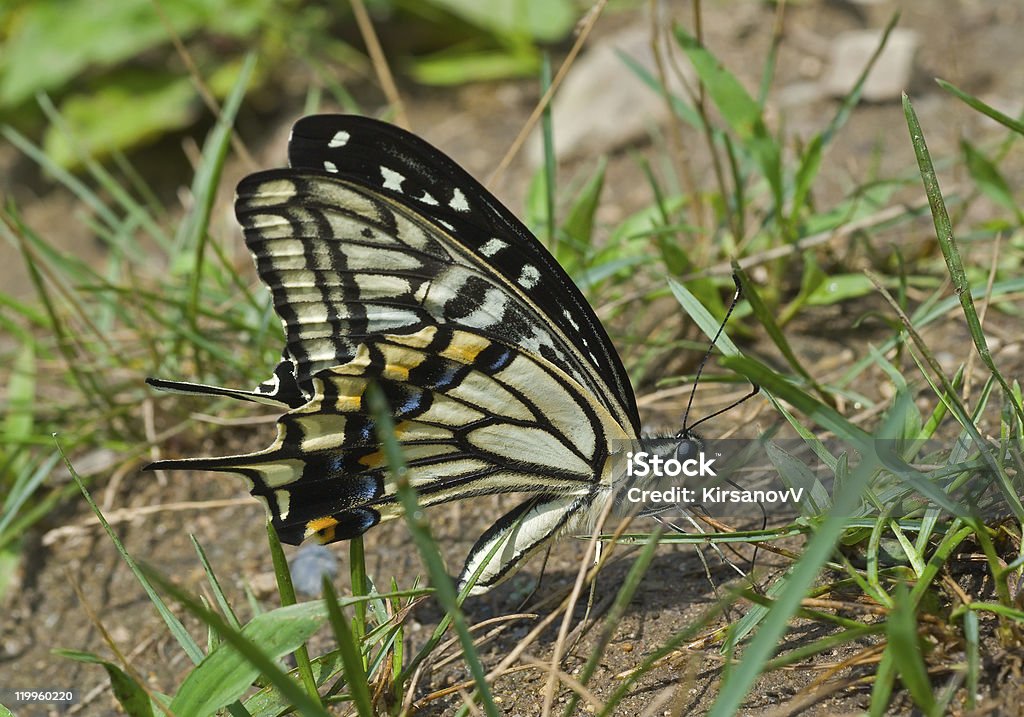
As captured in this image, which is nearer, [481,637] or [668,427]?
[481,637]

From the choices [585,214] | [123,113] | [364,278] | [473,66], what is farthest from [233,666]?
[123,113]

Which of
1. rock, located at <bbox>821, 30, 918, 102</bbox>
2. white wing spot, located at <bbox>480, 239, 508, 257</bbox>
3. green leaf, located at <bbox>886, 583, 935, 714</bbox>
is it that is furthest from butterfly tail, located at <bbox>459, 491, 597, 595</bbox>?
rock, located at <bbox>821, 30, 918, 102</bbox>

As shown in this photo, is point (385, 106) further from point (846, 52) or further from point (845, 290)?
point (845, 290)

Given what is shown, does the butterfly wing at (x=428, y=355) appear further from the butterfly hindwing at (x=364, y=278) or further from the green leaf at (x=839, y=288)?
the green leaf at (x=839, y=288)

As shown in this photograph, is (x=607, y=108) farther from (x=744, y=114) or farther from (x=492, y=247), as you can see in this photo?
(x=492, y=247)

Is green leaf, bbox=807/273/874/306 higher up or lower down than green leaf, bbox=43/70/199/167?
lower down

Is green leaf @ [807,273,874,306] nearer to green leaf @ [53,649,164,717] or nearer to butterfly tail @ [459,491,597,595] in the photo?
butterfly tail @ [459,491,597,595]

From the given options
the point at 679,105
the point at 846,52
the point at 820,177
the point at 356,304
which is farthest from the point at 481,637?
the point at 846,52

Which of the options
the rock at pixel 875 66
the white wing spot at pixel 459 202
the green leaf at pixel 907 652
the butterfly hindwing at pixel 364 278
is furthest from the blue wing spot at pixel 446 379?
the rock at pixel 875 66

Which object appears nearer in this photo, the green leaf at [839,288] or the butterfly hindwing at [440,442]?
the butterfly hindwing at [440,442]
